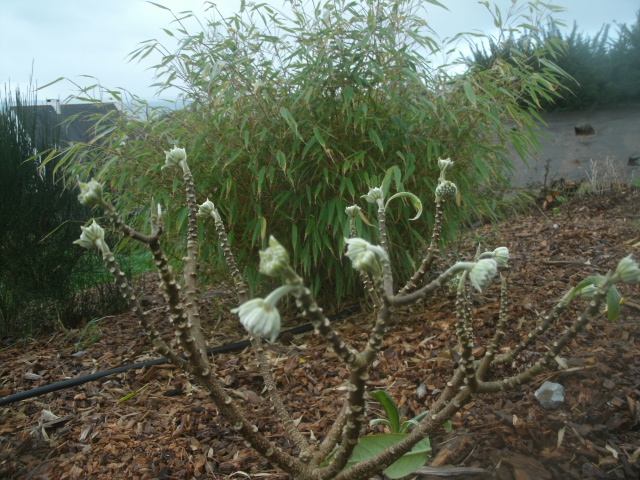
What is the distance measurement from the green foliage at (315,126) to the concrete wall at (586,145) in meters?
0.60

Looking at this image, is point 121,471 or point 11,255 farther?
point 11,255

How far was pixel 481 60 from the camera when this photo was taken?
76.4 inches

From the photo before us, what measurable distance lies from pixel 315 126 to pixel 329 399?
818 millimetres

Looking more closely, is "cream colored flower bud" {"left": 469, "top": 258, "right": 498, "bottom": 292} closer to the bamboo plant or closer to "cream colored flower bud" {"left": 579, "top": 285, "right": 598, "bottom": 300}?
the bamboo plant

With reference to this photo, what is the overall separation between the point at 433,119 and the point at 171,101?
3.11ft

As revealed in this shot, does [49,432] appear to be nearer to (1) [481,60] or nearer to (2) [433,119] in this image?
(2) [433,119]

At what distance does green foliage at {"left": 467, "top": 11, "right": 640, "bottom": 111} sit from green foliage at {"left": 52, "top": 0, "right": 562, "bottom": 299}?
0.30 feet

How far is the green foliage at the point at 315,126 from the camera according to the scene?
1.60 metres

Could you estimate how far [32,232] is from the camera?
7.03ft

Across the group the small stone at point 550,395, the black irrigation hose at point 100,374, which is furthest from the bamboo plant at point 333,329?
the black irrigation hose at point 100,374

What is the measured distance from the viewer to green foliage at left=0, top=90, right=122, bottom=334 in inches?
81.8

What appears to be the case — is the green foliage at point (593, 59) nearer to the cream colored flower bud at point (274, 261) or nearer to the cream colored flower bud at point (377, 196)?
the cream colored flower bud at point (377, 196)

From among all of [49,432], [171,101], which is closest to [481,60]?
[171,101]

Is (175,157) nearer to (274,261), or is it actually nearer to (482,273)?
(274,261)
